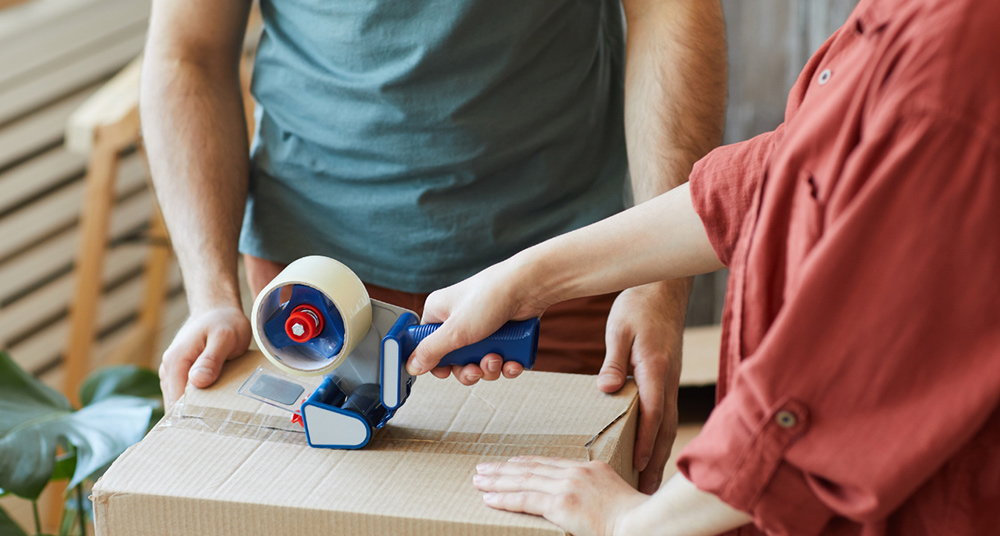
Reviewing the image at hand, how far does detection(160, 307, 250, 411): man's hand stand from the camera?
0.86 meters

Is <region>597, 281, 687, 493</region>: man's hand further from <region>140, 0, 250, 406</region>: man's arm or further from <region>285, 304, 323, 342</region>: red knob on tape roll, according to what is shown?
<region>140, 0, 250, 406</region>: man's arm

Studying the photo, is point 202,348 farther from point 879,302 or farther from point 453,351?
point 879,302

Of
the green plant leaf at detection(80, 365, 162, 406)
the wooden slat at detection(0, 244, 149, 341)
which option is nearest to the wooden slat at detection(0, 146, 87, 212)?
the wooden slat at detection(0, 244, 149, 341)

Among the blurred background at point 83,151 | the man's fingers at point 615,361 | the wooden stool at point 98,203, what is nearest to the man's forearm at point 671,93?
the man's fingers at point 615,361

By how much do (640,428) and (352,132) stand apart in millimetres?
478

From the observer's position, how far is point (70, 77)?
77.3 inches

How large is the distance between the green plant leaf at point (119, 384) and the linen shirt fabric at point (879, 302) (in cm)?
95

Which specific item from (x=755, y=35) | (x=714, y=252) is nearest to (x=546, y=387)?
(x=714, y=252)

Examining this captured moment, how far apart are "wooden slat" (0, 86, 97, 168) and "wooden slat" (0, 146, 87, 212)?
0.9 inches

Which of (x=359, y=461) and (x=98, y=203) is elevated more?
(x=359, y=461)

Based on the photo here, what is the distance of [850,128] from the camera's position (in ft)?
1.57

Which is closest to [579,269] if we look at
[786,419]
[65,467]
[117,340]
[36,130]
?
[786,419]

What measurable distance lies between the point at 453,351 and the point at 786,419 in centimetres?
31

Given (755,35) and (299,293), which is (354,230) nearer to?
(299,293)
